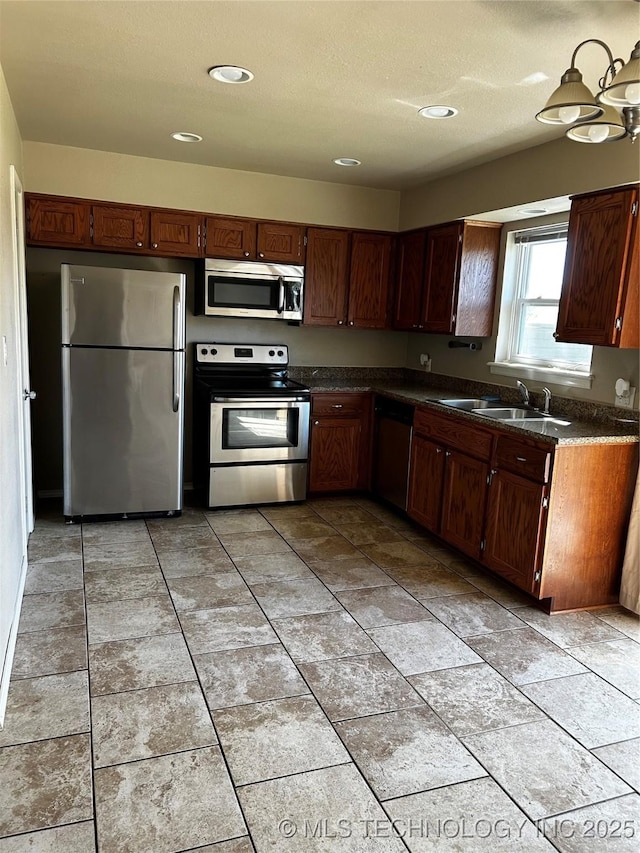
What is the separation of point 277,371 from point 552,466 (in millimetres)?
2603

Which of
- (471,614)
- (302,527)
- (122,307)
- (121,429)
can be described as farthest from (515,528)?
(122,307)

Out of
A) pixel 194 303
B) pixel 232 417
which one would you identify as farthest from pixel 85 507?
pixel 194 303

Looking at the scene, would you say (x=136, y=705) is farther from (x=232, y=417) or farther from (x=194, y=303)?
(x=194, y=303)

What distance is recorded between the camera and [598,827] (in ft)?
5.94

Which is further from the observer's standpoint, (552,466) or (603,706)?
(552,466)

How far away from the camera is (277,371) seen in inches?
199

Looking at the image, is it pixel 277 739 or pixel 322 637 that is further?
pixel 322 637

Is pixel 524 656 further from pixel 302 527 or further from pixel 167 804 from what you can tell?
pixel 302 527

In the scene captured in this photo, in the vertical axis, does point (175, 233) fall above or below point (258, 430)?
above

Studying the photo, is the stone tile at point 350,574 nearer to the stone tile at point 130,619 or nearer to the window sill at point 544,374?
the stone tile at point 130,619

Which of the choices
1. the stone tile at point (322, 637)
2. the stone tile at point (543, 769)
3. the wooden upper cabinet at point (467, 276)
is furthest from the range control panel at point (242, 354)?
the stone tile at point (543, 769)

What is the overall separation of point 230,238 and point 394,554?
8.43ft

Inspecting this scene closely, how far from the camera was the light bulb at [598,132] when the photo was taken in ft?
7.25

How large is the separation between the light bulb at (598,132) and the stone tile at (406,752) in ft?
7.15
